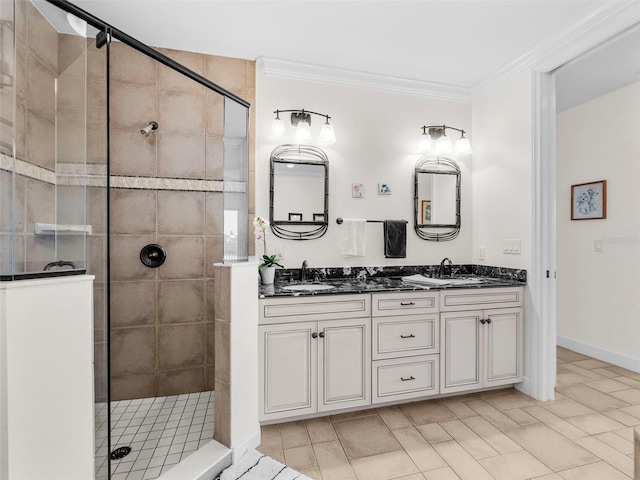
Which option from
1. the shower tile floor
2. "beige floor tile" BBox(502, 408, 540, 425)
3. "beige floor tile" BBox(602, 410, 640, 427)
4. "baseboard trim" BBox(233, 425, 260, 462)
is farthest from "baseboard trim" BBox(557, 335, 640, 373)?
Answer: the shower tile floor

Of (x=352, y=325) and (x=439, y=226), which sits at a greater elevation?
(x=439, y=226)

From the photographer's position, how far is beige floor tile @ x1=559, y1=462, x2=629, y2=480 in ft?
5.65

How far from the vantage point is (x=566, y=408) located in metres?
2.45

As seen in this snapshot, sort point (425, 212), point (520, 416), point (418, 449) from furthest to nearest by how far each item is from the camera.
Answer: point (425, 212)
point (520, 416)
point (418, 449)

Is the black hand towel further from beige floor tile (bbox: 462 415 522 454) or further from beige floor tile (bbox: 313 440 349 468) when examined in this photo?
beige floor tile (bbox: 313 440 349 468)

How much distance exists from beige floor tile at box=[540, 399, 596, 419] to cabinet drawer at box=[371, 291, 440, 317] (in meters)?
1.03

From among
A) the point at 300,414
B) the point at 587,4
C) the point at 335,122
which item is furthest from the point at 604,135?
the point at 300,414

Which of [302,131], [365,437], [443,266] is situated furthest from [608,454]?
[302,131]

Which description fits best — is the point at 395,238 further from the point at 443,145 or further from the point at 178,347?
the point at 178,347

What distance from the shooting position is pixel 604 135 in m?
3.38

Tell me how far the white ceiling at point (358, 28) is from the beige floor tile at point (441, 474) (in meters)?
2.61

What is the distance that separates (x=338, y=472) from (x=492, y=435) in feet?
3.28

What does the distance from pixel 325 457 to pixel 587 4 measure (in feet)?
10.0

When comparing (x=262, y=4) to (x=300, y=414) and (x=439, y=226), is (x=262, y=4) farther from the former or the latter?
(x=300, y=414)
